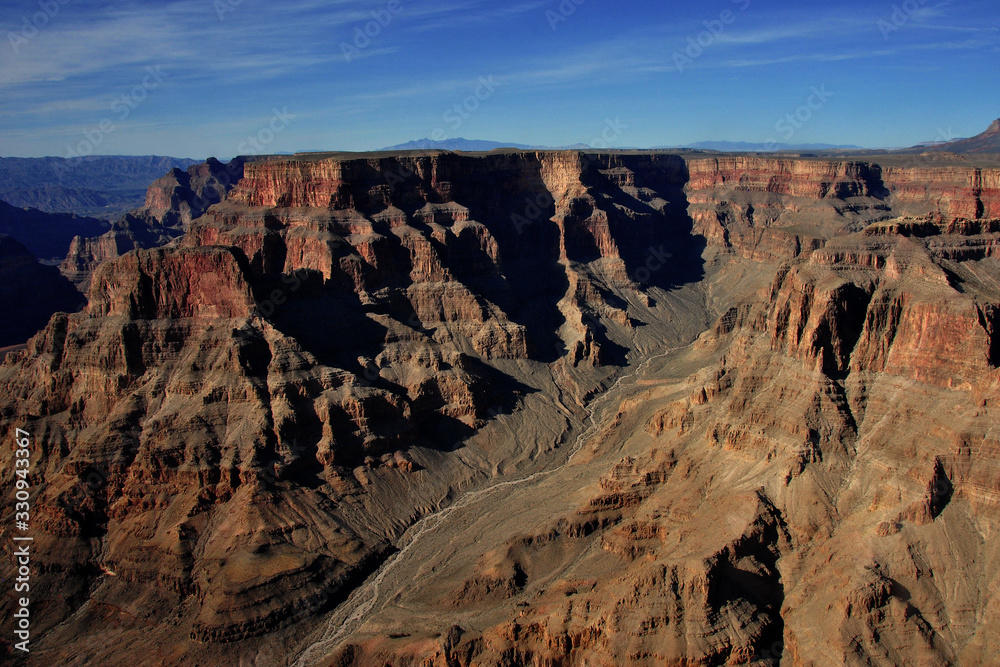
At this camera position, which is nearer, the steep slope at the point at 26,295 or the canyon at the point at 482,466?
the canyon at the point at 482,466

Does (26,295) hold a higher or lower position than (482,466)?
higher

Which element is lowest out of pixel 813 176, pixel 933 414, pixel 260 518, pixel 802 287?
pixel 260 518

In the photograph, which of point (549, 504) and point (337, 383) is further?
point (337, 383)

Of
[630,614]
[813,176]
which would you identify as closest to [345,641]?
[630,614]

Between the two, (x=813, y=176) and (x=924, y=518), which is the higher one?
(x=813, y=176)

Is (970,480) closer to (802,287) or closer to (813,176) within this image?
(802,287)

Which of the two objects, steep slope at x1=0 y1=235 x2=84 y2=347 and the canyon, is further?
steep slope at x1=0 y1=235 x2=84 y2=347

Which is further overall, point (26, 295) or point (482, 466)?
point (26, 295)

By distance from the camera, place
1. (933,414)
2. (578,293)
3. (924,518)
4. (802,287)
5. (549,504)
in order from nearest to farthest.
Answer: (924,518) < (933,414) < (802,287) < (549,504) < (578,293)
